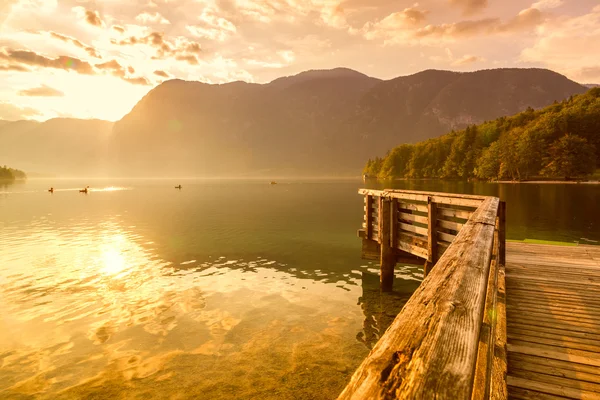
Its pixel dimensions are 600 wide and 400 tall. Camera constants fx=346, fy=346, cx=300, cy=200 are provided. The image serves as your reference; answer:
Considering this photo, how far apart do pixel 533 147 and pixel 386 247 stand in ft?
345

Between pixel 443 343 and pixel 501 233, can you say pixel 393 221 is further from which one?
pixel 443 343

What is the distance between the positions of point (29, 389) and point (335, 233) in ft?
74.3

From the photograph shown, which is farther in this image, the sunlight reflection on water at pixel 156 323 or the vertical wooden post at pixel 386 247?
the vertical wooden post at pixel 386 247

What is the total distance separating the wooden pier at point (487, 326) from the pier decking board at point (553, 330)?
2 cm

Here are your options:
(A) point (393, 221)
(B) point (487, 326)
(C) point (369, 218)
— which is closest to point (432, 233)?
(A) point (393, 221)

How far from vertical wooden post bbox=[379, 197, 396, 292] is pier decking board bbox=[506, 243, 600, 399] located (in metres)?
4.56

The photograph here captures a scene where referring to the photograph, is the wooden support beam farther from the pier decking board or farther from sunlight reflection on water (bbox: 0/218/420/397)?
the pier decking board

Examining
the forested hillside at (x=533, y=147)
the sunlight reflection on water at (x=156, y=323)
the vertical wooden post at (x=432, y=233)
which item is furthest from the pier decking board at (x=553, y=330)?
the forested hillside at (x=533, y=147)

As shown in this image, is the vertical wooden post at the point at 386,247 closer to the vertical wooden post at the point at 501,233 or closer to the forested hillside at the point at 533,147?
the vertical wooden post at the point at 501,233

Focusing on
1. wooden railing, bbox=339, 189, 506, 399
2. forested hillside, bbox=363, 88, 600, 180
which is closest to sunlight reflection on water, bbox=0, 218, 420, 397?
wooden railing, bbox=339, 189, 506, 399

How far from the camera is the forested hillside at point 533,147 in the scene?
90188 mm

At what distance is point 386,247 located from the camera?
14.2m

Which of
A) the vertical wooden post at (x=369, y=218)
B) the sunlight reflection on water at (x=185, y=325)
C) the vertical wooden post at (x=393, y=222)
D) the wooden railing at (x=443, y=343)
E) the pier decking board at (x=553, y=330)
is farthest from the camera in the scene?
the vertical wooden post at (x=369, y=218)

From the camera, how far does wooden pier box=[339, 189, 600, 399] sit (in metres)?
1.39
